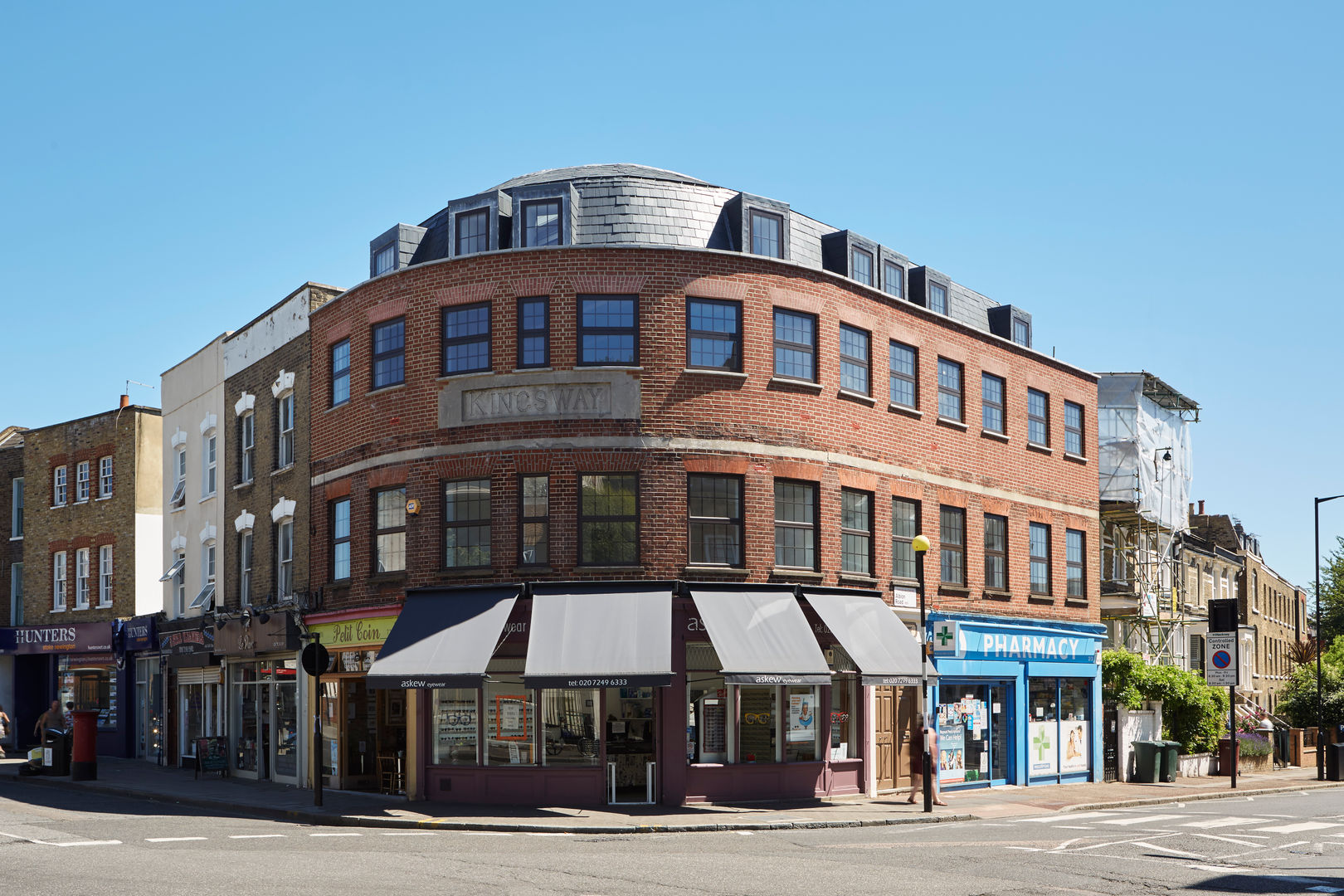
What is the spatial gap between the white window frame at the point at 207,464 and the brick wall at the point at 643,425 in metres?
7.57

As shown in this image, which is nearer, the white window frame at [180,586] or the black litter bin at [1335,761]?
the white window frame at [180,586]

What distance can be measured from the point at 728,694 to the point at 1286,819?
9643 millimetres

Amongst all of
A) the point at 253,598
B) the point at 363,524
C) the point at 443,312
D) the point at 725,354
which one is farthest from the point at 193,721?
the point at 725,354

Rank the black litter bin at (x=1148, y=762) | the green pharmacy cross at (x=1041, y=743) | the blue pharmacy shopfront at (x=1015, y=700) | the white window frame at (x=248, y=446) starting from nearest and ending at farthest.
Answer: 1. the blue pharmacy shopfront at (x=1015, y=700)
2. the green pharmacy cross at (x=1041, y=743)
3. the white window frame at (x=248, y=446)
4. the black litter bin at (x=1148, y=762)

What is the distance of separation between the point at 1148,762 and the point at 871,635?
1204cm

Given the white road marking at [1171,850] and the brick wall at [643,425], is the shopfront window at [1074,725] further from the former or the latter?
the white road marking at [1171,850]

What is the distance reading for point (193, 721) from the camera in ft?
115

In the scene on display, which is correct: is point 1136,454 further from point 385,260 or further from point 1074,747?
point 385,260

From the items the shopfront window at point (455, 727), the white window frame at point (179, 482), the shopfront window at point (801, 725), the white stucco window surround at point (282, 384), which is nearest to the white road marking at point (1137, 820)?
the shopfront window at point (801, 725)

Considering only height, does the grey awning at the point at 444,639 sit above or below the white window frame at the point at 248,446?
below

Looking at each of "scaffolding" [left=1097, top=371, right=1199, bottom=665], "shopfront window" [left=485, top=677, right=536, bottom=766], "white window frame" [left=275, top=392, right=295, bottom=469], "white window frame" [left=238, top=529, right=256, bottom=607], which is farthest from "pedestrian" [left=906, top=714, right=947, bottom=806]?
"scaffolding" [left=1097, top=371, right=1199, bottom=665]

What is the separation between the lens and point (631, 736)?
77.1 ft

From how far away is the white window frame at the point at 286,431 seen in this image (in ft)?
98.2

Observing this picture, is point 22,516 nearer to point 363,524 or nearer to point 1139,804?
point 363,524
